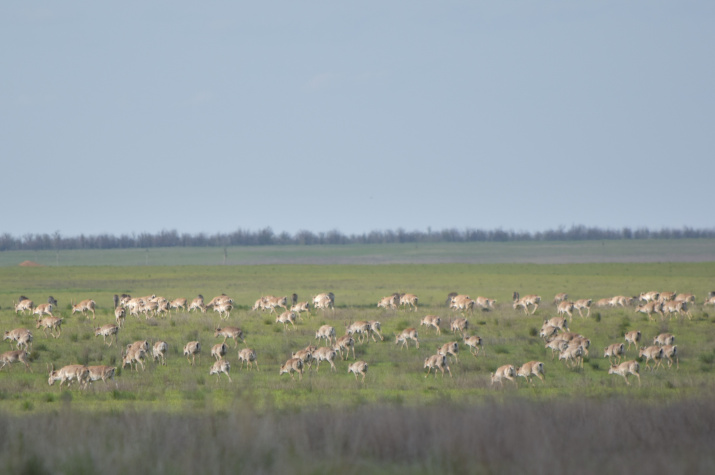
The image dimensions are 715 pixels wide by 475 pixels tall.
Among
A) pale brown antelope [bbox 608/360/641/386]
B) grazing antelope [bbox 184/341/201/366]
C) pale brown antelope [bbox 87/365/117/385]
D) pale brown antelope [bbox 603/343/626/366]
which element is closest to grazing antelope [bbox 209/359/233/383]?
grazing antelope [bbox 184/341/201/366]

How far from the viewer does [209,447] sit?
392 inches

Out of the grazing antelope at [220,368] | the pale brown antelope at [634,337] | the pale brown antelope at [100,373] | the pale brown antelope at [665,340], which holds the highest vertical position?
the pale brown antelope at [100,373]

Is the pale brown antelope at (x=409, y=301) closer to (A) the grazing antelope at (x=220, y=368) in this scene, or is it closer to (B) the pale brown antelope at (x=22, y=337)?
(B) the pale brown antelope at (x=22, y=337)

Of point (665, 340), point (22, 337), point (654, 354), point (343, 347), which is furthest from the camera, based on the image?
point (22, 337)

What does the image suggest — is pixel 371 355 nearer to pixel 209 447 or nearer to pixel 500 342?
pixel 500 342

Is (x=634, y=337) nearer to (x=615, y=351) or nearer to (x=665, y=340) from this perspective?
(x=665, y=340)

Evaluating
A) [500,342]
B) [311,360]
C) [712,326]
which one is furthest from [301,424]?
[712,326]

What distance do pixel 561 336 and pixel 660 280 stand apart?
5183 cm

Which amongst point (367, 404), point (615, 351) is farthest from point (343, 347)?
point (367, 404)

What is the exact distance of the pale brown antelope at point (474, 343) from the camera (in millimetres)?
25259

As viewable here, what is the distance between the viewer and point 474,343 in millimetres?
25359

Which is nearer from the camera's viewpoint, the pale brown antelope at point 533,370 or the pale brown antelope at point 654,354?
the pale brown antelope at point 533,370

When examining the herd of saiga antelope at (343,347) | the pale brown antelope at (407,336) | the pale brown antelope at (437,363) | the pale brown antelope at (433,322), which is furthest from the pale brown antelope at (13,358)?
the pale brown antelope at (433,322)

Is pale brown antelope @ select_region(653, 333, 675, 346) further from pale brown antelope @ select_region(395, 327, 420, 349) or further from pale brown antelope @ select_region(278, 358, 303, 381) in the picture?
pale brown antelope @ select_region(278, 358, 303, 381)
